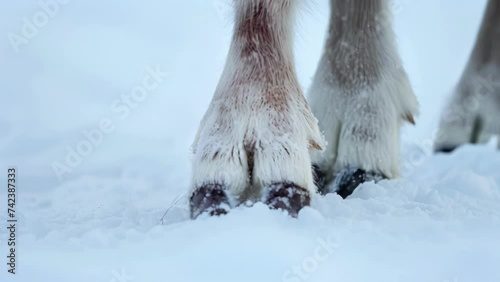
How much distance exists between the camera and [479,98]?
4.90 m

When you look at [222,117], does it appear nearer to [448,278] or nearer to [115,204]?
[115,204]

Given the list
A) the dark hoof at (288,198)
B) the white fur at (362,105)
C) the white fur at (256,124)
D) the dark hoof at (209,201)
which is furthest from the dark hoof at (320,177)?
the dark hoof at (209,201)

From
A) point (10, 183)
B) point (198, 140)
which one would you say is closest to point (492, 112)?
point (198, 140)

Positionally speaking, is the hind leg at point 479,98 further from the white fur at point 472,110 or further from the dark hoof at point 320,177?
Result: the dark hoof at point 320,177

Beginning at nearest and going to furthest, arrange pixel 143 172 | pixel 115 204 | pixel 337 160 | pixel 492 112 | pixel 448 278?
1. pixel 448 278
2. pixel 115 204
3. pixel 337 160
4. pixel 143 172
5. pixel 492 112

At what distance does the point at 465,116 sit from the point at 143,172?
1912 millimetres

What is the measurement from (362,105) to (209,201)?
1.21 meters

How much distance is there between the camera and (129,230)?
2539 millimetres

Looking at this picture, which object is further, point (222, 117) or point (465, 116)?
point (465, 116)

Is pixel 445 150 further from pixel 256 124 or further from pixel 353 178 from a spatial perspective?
pixel 256 124

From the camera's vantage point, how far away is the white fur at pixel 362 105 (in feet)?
12.0

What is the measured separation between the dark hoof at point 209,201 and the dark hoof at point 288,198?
0.14 meters

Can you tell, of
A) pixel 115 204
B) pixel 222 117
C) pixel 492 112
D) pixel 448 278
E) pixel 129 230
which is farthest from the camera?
pixel 492 112

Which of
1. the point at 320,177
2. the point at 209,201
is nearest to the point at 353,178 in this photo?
the point at 320,177
